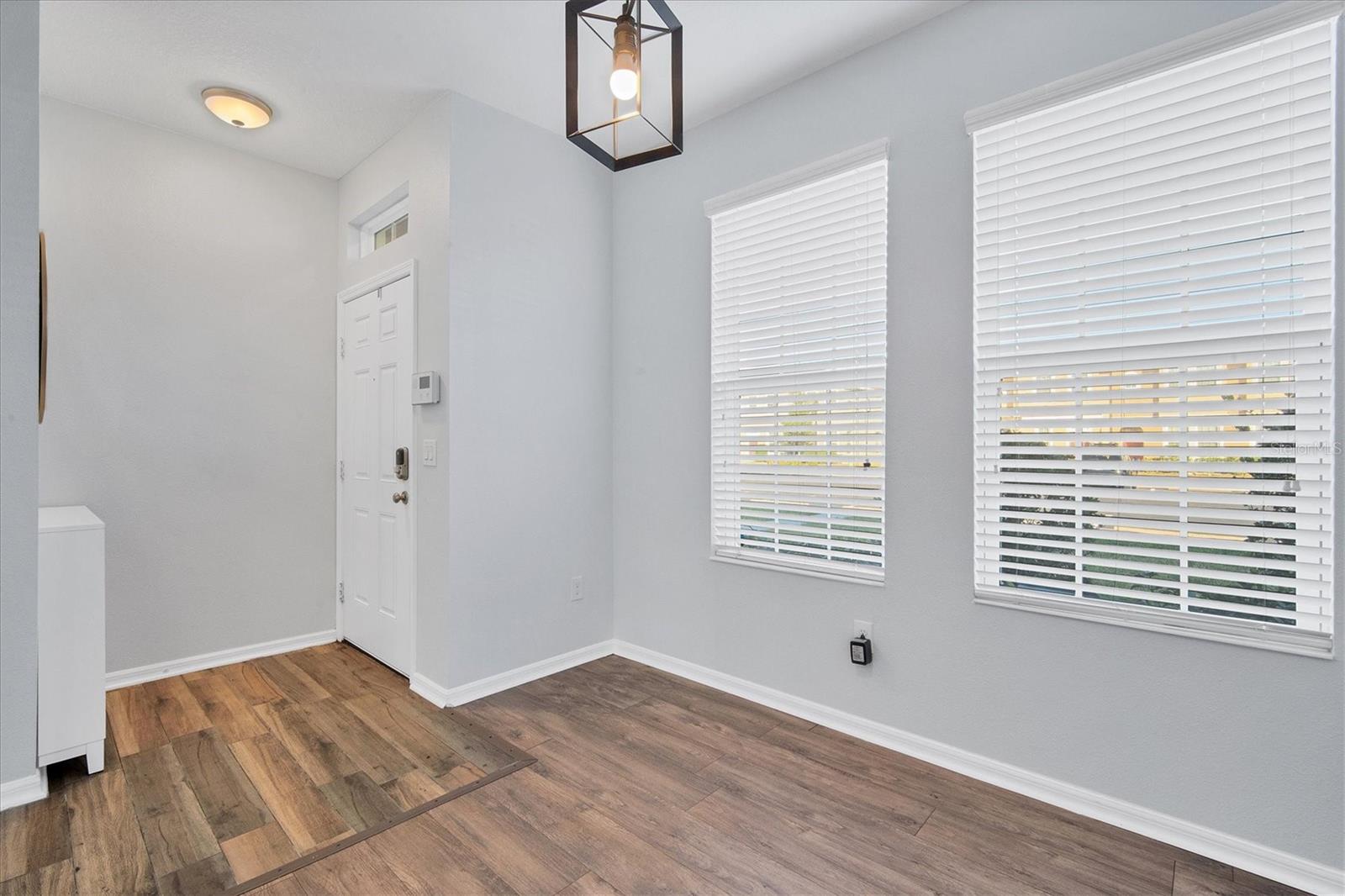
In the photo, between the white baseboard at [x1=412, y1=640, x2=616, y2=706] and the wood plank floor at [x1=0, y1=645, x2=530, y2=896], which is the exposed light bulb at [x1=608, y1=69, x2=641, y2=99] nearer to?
the wood plank floor at [x1=0, y1=645, x2=530, y2=896]

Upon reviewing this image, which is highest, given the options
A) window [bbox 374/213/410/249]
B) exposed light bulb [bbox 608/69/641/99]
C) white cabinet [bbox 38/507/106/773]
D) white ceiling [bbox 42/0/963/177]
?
white ceiling [bbox 42/0/963/177]

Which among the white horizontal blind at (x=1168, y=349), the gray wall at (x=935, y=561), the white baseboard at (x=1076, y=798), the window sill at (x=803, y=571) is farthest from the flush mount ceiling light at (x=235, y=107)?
the white baseboard at (x=1076, y=798)

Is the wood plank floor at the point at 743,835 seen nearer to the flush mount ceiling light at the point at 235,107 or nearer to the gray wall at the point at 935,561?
the gray wall at the point at 935,561

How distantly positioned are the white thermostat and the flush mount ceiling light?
1449 millimetres

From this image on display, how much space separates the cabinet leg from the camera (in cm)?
226

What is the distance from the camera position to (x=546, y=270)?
3.29m

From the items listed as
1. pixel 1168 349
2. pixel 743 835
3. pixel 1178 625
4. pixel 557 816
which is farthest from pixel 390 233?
pixel 1178 625

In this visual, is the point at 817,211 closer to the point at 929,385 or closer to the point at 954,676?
the point at 929,385

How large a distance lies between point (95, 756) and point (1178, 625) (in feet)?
12.0

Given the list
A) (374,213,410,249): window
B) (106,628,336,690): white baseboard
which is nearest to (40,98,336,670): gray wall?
(106,628,336,690): white baseboard

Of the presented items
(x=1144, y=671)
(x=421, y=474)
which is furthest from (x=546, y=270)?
(x=1144, y=671)

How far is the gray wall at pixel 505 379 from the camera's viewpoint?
2.93 meters

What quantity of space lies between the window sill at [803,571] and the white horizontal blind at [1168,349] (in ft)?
1.32

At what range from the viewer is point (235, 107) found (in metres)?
2.93
